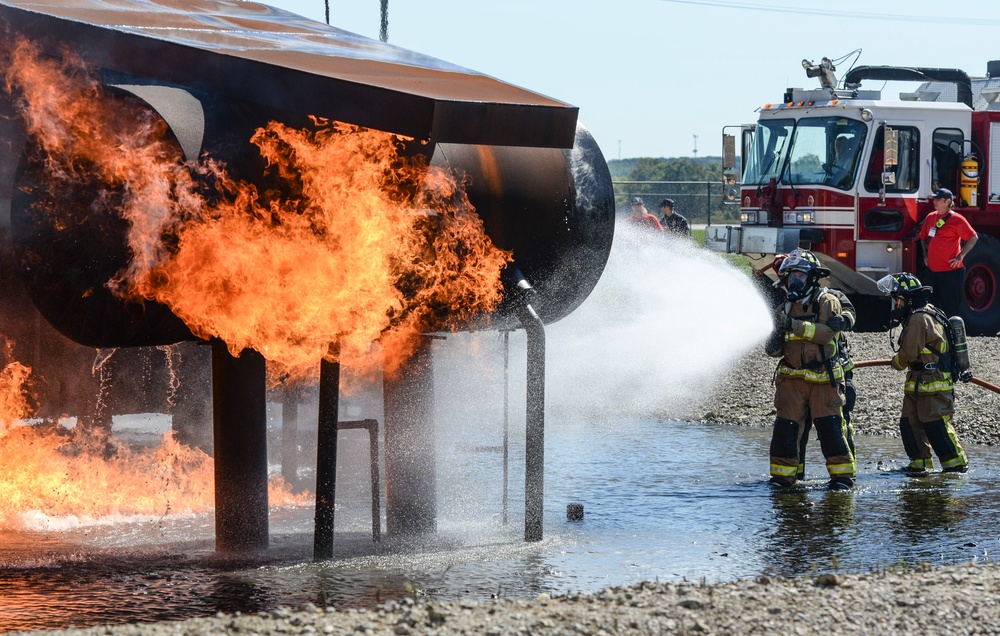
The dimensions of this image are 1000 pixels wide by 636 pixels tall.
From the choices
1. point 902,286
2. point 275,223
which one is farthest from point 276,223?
point 902,286

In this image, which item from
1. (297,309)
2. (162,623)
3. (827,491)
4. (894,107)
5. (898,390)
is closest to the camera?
(162,623)

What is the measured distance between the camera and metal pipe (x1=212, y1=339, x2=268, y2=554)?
6.57 meters

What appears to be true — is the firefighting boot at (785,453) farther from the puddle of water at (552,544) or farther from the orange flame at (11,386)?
the orange flame at (11,386)

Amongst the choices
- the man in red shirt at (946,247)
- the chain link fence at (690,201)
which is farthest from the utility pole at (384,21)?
the man in red shirt at (946,247)

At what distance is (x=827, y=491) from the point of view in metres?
8.95

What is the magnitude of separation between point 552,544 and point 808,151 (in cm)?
1113

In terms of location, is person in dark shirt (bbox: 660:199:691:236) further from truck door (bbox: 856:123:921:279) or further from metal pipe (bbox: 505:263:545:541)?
metal pipe (bbox: 505:263:545:541)

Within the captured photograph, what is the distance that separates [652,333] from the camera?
15.6 m

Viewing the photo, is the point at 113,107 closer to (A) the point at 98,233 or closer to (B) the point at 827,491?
(A) the point at 98,233

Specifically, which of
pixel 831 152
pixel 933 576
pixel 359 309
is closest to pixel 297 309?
pixel 359 309

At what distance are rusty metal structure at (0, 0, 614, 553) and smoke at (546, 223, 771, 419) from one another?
19.7ft

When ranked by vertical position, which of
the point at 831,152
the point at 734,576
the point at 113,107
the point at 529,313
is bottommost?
the point at 734,576

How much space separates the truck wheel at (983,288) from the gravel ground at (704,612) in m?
11.6

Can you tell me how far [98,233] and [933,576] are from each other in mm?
4042
